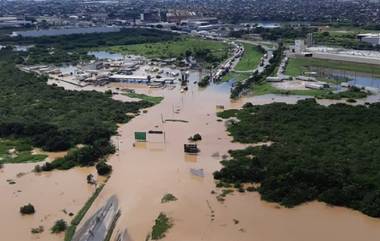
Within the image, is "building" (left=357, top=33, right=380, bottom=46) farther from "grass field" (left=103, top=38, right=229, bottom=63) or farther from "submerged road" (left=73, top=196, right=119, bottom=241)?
"submerged road" (left=73, top=196, right=119, bottom=241)

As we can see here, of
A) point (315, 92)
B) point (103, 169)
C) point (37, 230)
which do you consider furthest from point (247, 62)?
point (37, 230)

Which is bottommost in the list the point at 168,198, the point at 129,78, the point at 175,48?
the point at 168,198

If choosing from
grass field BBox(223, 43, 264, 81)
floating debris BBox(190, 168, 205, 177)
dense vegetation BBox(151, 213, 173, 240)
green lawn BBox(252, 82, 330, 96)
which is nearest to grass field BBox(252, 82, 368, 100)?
green lawn BBox(252, 82, 330, 96)

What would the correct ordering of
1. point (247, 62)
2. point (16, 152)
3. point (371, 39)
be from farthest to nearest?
point (371, 39), point (247, 62), point (16, 152)

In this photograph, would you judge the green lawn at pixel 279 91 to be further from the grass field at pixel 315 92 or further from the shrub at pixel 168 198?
the shrub at pixel 168 198

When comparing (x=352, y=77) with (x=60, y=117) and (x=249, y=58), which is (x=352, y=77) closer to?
(x=249, y=58)

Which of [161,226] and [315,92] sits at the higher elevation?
[315,92]
